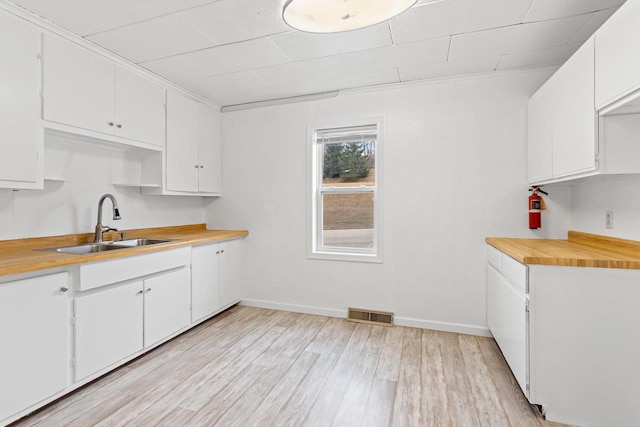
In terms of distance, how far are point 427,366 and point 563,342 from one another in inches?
36.5

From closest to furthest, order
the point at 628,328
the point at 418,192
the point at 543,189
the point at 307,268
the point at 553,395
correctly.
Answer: the point at 628,328 → the point at 553,395 → the point at 543,189 → the point at 418,192 → the point at 307,268

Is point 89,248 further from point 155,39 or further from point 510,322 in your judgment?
point 510,322

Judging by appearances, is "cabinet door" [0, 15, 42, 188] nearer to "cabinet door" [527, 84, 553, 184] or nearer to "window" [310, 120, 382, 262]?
"window" [310, 120, 382, 262]

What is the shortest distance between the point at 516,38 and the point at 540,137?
2.50ft

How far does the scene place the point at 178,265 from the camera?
274 centimetres

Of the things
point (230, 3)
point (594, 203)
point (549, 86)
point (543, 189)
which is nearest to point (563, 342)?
point (594, 203)

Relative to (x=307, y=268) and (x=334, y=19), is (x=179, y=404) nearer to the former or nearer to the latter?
(x=307, y=268)

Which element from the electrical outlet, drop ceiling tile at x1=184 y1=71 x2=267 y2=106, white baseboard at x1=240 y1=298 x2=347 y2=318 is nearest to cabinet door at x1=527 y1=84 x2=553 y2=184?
the electrical outlet

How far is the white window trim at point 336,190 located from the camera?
10.4 feet

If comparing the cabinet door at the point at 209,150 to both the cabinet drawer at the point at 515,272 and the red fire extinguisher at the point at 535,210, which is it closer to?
the cabinet drawer at the point at 515,272

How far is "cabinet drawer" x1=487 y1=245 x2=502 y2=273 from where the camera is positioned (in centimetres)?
239

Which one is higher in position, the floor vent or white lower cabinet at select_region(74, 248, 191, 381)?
white lower cabinet at select_region(74, 248, 191, 381)

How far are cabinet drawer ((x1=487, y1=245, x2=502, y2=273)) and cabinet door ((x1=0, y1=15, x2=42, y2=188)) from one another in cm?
332

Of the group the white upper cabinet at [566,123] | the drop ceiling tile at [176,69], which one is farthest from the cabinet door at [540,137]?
the drop ceiling tile at [176,69]
